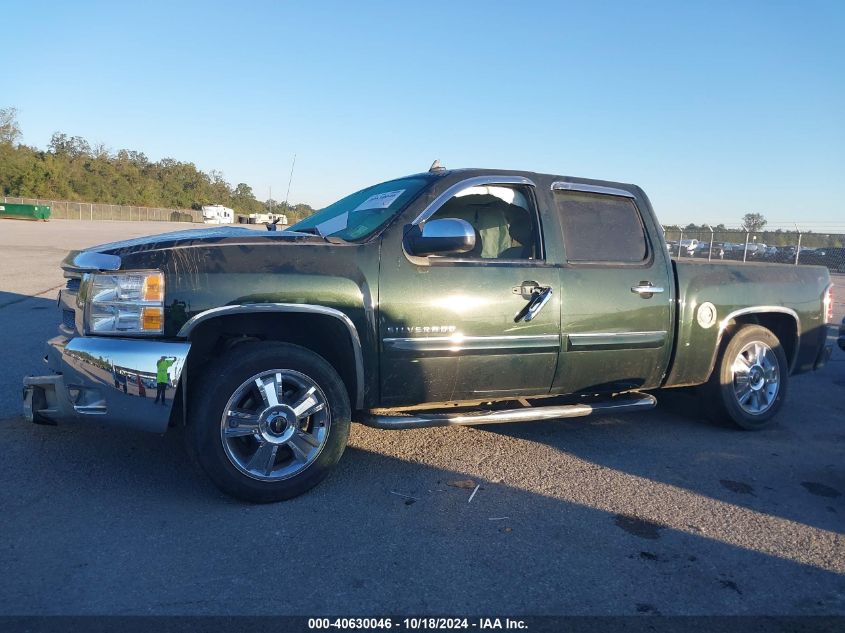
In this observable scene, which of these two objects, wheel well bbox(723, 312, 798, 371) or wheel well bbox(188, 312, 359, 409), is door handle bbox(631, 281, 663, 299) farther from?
wheel well bbox(188, 312, 359, 409)

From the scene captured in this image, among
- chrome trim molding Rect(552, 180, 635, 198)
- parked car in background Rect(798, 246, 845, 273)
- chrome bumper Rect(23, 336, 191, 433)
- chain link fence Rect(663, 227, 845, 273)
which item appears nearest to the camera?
chrome bumper Rect(23, 336, 191, 433)

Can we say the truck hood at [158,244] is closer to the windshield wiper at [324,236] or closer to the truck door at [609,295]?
the windshield wiper at [324,236]

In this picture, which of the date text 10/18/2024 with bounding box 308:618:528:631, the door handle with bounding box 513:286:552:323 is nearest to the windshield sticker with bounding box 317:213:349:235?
the door handle with bounding box 513:286:552:323

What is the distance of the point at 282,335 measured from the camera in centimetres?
397

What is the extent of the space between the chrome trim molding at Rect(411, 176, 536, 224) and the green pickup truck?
1 centimetres

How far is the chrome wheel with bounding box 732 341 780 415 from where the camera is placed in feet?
17.5

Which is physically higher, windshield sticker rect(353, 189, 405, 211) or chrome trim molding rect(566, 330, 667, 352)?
windshield sticker rect(353, 189, 405, 211)

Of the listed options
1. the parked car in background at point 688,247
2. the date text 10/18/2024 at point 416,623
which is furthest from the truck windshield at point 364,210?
the parked car in background at point 688,247

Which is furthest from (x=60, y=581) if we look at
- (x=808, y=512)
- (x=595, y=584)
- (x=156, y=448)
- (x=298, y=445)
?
(x=808, y=512)

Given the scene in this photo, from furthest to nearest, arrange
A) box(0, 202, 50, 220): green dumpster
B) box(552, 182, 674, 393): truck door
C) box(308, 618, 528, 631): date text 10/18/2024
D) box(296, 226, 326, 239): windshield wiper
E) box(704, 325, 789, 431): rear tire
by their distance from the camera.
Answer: box(0, 202, 50, 220): green dumpster, box(704, 325, 789, 431): rear tire, box(296, 226, 326, 239): windshield wiper, box(552, 182, 674, 393): truck door, box(308, 618, 528, 631): date text 10/18/2024

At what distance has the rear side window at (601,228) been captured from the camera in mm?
4676

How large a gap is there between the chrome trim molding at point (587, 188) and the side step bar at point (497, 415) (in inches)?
60.0

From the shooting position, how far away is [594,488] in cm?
405

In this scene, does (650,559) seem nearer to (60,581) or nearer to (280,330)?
(280,330)
